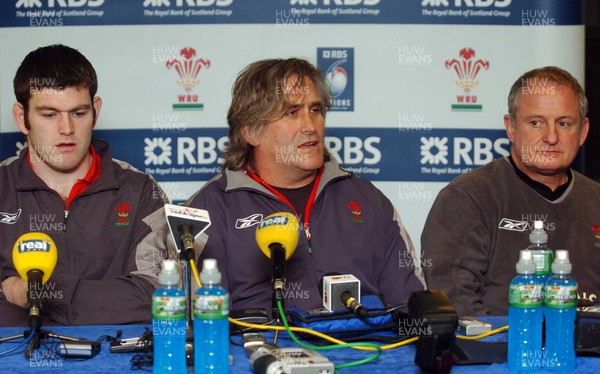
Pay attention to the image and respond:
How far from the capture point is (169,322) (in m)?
2.01

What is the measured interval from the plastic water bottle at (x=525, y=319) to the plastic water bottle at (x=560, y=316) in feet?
0.08

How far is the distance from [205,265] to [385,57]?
7.70ft

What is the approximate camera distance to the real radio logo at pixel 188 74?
4.08 metres

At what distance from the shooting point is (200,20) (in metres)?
4.07

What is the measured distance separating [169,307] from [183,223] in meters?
0.31

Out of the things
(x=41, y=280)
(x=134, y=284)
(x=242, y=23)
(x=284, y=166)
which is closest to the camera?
(x=41, y=280)

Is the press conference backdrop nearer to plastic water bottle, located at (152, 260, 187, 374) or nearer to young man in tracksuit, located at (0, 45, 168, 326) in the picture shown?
young man in tracksuit, located at (0, 45, 168, 326)

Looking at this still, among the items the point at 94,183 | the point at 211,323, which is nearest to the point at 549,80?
the point at 94,183

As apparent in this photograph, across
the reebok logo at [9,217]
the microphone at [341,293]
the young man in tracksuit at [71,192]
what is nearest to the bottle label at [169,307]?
the microphone at [341,293]

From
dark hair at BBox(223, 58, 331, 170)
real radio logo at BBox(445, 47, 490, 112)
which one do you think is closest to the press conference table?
dark hair at BBox(223, 58, 331, 170)

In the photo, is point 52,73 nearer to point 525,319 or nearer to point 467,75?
point 467,75

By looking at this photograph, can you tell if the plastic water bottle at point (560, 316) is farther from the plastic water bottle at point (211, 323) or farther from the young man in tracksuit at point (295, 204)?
the young man in tracksuit at point (295, 204)

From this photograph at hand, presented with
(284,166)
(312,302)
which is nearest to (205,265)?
(312,302)

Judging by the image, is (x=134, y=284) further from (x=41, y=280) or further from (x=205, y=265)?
(x=205, y=265)
